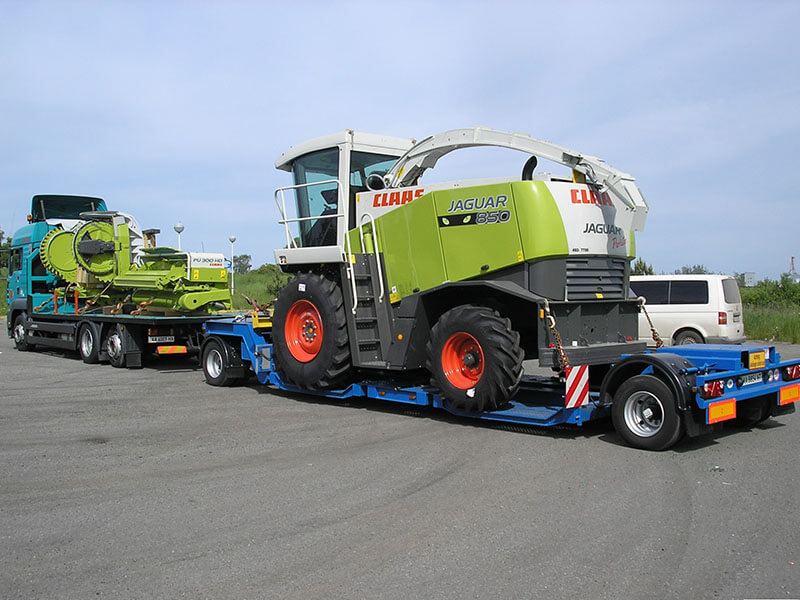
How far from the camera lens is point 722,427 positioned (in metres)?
8.10

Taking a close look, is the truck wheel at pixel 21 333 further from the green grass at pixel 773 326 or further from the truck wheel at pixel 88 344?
the green grass at pixel 773 326

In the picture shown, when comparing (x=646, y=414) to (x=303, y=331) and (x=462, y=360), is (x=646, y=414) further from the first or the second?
(x=303, y=331)

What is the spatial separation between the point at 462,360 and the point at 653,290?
8934 mm

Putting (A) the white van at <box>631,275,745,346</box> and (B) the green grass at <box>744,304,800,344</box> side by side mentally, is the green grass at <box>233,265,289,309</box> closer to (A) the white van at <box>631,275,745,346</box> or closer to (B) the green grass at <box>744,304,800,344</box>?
(A) the white van at <box>631,275,745,346</box>

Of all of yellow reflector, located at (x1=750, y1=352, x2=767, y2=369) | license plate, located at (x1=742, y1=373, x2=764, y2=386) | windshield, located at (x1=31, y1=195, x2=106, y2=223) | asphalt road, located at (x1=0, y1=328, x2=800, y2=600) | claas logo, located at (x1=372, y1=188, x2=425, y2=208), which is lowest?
asphalt road, located at (x1=0, y1=328, x2=800, y2=600)

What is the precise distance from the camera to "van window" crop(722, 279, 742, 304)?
1486cm

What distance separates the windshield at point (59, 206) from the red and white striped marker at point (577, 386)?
1457 cm

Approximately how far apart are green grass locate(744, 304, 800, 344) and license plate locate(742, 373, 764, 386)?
45.6 ft

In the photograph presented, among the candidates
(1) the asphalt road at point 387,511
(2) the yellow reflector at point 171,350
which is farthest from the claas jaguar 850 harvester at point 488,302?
(2) the yellow reflector at point 171,350

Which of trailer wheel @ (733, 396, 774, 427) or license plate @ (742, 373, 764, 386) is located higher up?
license plate @ (742, 373, 764, 386)

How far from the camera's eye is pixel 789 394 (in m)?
7.83

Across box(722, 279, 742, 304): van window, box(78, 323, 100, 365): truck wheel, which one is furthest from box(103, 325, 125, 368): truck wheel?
box(722, 279, 742, 304): van window

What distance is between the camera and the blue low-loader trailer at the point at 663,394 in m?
6.75

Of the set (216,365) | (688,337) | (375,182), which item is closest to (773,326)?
(688,337)
